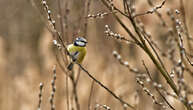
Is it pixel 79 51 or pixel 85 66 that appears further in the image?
pixel 85 66

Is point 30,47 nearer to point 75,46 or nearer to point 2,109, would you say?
point 2,109

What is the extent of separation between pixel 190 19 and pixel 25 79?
10.4 feet

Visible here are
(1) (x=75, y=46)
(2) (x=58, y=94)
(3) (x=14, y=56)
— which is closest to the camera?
(1) (x=75, y=46)

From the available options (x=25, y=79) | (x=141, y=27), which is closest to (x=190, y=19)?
(x=141, y=27)

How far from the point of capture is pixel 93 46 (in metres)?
5.76

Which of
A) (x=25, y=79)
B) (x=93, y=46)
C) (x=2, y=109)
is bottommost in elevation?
(x=2, y=109)

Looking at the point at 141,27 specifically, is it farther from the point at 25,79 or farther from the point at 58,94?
the point at 25,79

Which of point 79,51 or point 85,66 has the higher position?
point 79,51

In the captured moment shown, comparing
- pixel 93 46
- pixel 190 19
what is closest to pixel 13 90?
pixel 93 46

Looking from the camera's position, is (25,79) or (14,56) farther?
(14,56)

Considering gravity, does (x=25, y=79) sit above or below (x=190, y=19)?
below

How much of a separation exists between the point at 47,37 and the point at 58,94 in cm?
92

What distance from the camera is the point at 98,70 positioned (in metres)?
3.79

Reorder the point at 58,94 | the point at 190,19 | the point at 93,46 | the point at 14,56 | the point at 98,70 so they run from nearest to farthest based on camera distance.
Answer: the point at 190,19, the point at 98,70, the point at 58,94, the point at 93,46, the point at 14,56
